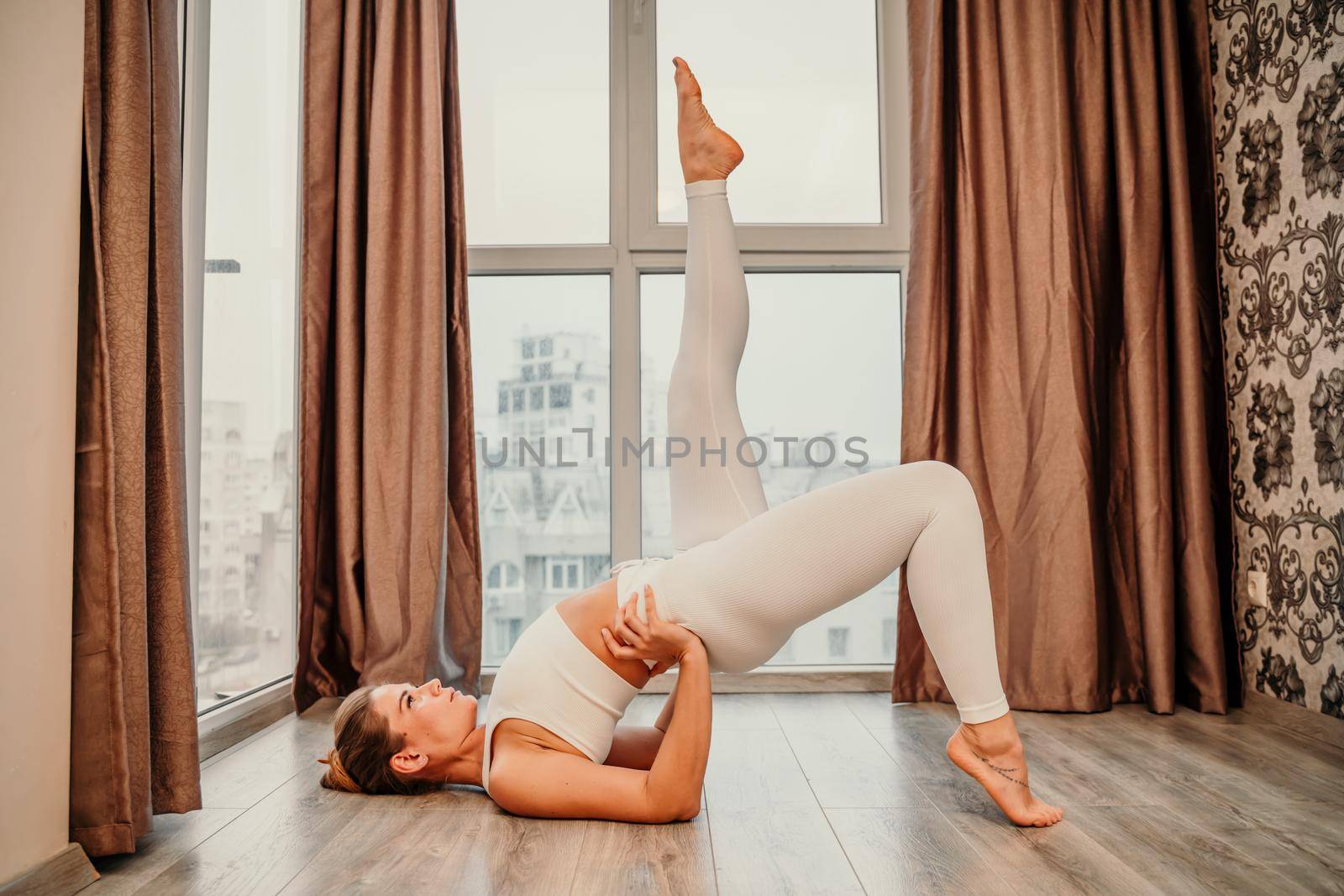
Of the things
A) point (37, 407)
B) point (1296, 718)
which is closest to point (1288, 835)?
point (1296, 718)

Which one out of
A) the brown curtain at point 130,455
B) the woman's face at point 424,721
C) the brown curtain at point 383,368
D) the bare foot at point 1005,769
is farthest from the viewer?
the brown curtain at point 383,368

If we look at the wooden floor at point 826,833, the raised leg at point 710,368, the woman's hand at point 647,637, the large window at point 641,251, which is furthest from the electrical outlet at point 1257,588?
the woman's hand at point 647,637

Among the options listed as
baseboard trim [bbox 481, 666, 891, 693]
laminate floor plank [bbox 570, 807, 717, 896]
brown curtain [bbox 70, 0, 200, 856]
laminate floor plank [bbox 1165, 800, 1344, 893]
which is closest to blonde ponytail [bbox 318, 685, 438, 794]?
brown curtain [bbox 70, 0, 200, 856]

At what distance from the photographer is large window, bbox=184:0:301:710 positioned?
86.1 inches

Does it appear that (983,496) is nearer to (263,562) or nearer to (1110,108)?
(1110,108)

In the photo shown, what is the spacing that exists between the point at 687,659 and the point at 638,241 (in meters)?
1.63

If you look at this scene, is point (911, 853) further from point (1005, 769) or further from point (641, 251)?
point (641, 251)

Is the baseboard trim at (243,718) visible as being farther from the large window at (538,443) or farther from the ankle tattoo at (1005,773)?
the ankle tattoo at (1005,773)

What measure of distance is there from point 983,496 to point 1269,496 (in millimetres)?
710

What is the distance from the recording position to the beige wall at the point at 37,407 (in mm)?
1278

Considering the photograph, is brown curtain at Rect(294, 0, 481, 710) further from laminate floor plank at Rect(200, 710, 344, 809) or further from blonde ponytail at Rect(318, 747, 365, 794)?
blonde ponytail at Rect(318, 747, 365, 794)

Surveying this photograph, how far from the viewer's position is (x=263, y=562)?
2.51 m

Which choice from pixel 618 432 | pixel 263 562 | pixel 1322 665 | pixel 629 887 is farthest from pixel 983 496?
pixel 263 562

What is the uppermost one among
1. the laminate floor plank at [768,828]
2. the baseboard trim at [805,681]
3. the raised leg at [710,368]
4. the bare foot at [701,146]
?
the bare foot at [701,146]
